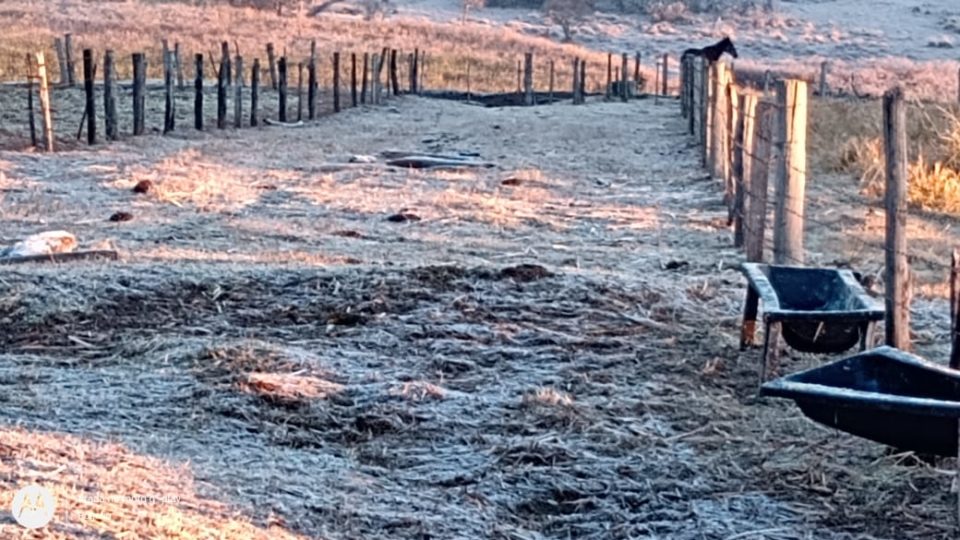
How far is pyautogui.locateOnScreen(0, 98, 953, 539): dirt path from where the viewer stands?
457cm

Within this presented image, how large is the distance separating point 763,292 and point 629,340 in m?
0.91

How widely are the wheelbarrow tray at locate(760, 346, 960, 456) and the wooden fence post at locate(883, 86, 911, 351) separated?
0.49 meters

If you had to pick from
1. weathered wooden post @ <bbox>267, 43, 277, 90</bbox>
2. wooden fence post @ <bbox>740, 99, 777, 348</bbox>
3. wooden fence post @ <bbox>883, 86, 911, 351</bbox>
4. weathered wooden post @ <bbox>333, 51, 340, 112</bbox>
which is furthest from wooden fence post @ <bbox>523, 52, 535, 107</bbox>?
wooden fence post @ <bbox>883, 86, 911, 351</bbox>

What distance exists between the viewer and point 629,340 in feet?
22.6

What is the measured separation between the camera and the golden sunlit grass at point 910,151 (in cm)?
1283

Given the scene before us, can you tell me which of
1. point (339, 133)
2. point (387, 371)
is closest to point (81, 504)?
point (387, 371)

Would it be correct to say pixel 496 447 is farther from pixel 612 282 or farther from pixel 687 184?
pixel 687 184

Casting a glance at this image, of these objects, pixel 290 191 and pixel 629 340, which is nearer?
pixel 629 340

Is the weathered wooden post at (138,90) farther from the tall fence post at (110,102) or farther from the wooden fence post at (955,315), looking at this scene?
the wooden fence post at (955,315)

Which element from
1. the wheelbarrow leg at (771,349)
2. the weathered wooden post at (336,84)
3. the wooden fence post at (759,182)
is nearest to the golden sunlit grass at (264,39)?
the weathered wooden post at (336,84)

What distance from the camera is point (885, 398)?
4578 mm

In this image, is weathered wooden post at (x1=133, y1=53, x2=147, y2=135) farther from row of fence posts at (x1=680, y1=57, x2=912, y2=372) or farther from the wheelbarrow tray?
the wheelbarrow tray

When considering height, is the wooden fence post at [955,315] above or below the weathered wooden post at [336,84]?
above

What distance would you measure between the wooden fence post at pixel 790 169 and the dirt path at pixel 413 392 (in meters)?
0.46
